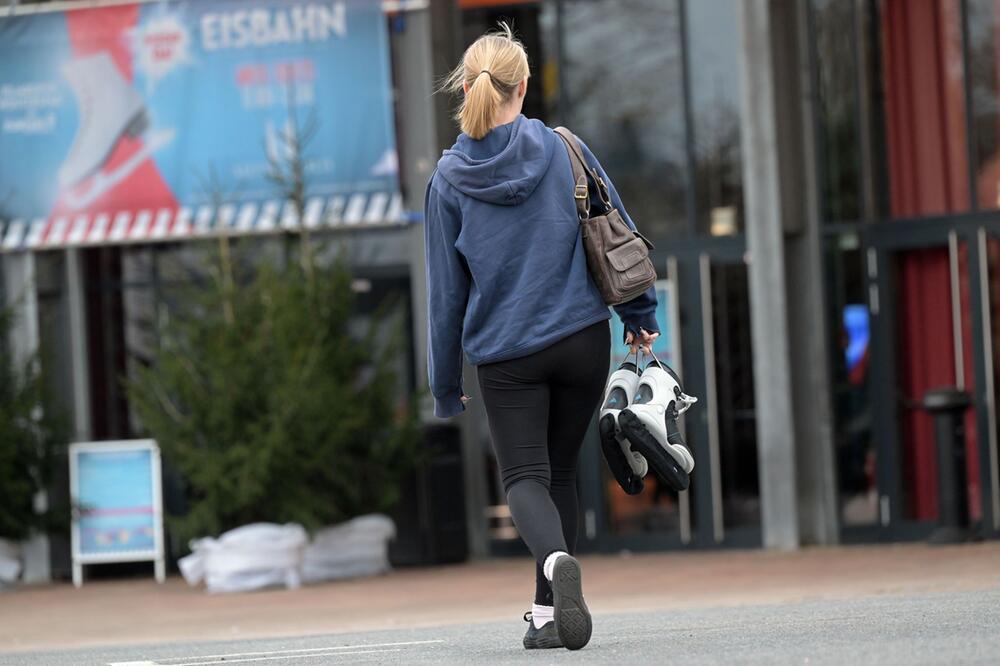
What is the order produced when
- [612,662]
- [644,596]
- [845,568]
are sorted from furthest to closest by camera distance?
1. [845,568]
2. [644,596]
3. [612,662]

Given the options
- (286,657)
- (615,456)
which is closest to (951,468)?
(615,456)

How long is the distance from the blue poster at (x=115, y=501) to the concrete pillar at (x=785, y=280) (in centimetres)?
467

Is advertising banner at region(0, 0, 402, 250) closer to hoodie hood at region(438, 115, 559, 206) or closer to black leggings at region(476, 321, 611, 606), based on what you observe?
hoodie hood at region(438, 115, 559, 206)

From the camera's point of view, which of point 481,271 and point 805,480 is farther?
point 805,480

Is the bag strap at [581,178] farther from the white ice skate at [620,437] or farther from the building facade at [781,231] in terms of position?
the building facade at [781,231]

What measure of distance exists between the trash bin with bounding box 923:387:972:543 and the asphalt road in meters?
4.94

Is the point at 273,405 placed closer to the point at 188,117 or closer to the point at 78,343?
the point at 188,117

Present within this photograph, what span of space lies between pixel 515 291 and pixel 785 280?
8.00 m

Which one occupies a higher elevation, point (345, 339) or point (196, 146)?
point (196, 146)

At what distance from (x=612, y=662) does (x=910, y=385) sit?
8.68m

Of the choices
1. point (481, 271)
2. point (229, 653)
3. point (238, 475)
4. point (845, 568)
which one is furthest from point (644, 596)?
point (481, 271)

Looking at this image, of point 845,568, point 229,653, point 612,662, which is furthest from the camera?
point 845,568

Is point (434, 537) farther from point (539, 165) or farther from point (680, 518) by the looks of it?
point (539, 165)

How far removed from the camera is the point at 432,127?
44.1ft
